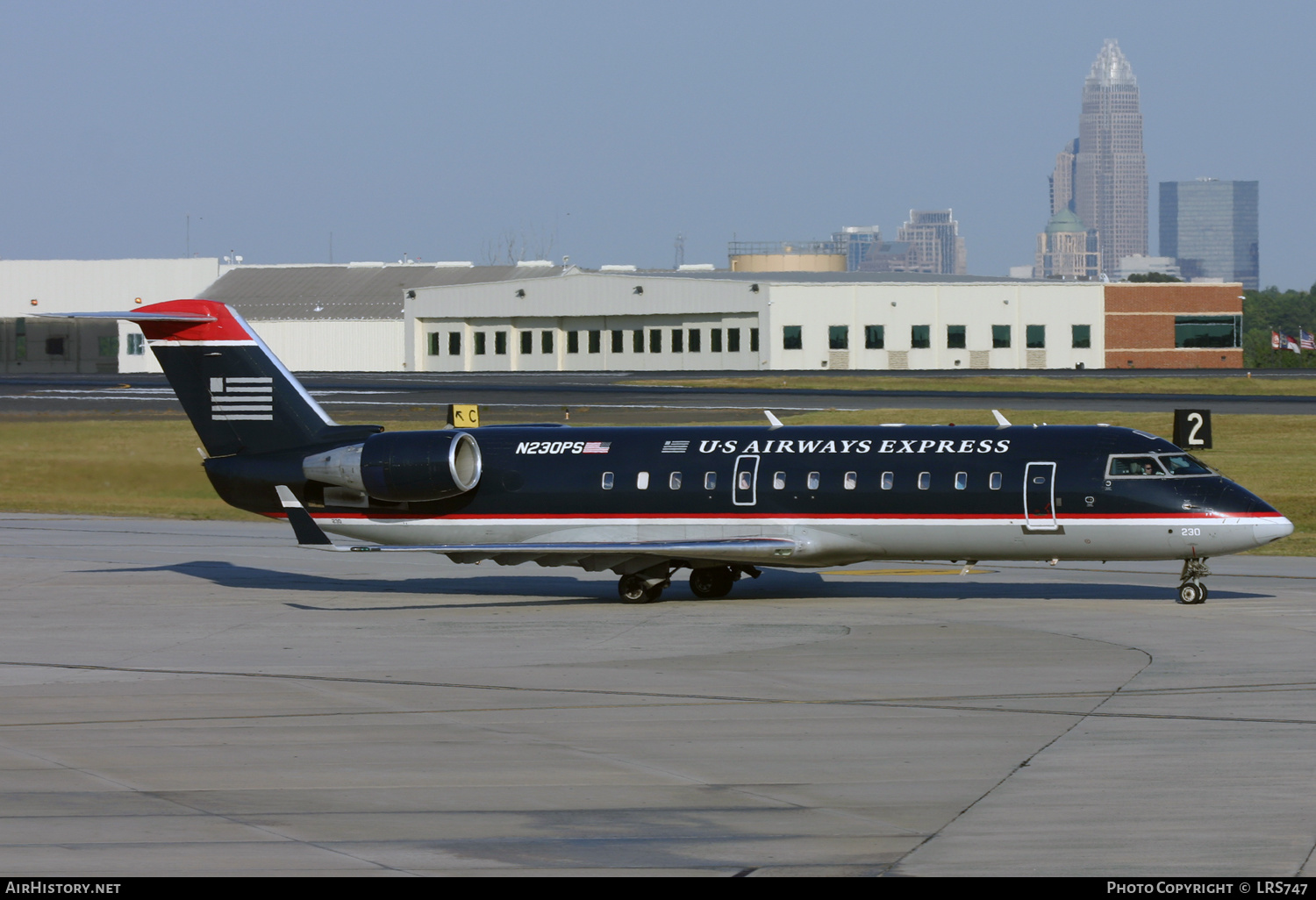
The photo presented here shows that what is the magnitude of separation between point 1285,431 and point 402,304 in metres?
82.1

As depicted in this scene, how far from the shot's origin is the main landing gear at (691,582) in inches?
1206

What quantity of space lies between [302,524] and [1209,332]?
102m

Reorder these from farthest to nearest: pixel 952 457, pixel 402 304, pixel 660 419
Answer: pixel 402 304
pixel 660 419
pixel 952 457

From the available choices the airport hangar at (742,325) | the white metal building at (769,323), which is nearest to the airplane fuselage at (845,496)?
the white metal building at (769,323)

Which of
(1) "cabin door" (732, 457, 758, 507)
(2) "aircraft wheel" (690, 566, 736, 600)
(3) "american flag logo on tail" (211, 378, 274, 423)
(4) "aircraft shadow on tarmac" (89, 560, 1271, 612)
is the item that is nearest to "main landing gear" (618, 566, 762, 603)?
(2) "aircraft wheel" (690, 566, 736, 600)

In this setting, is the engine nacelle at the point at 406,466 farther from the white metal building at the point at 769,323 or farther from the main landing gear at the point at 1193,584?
the white metal building at the point at 769,323

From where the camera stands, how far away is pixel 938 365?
359ft

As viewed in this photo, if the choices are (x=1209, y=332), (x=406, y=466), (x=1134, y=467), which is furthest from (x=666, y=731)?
(x=1209, y=332)

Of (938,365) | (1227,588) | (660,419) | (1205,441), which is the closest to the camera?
(1227,588)

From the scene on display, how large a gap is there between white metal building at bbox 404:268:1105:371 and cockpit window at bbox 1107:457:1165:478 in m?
80.2

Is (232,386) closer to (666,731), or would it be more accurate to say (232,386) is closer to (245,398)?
(245,398)

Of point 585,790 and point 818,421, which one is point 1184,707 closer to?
point 585,790
